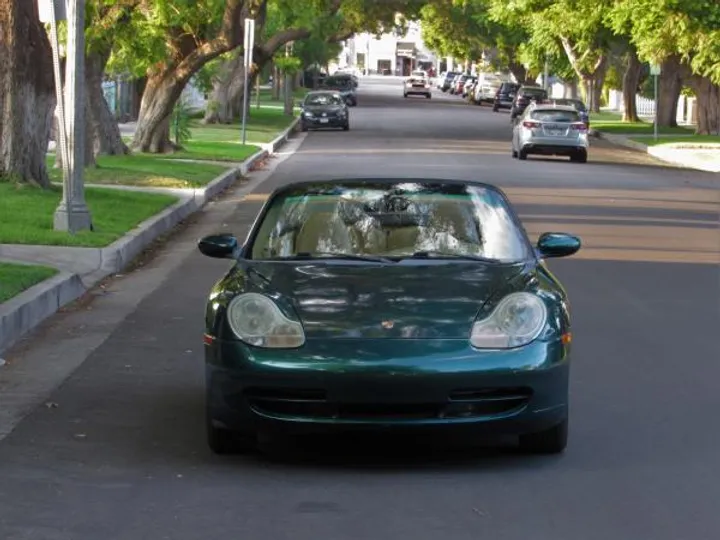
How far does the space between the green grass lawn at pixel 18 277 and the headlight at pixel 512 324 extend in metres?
5.51

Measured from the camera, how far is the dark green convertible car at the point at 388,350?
24.5ft

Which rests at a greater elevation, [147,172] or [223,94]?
[223,94]

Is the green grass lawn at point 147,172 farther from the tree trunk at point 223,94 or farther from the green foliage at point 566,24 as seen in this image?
the green foliage at point 566,24

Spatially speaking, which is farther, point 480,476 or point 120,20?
point 120,20

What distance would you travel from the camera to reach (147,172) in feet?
92.4

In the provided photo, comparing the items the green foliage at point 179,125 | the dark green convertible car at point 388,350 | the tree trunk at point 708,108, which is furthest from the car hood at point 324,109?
the dark green convertible car at point 388,350

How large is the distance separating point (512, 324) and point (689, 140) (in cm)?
4373

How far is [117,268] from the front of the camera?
1627 cm

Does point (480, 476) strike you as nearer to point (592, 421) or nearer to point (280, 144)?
point (592, 421)

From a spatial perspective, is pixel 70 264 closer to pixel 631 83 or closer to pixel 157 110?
pixel 157 110

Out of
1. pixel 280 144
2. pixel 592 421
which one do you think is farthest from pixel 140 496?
pixel 280 144

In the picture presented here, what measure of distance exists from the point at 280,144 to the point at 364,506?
40.0 metres

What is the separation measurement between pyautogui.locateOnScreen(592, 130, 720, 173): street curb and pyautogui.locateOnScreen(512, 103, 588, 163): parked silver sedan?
2731 mm

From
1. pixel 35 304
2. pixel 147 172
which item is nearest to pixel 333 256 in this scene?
pixel 35 304
